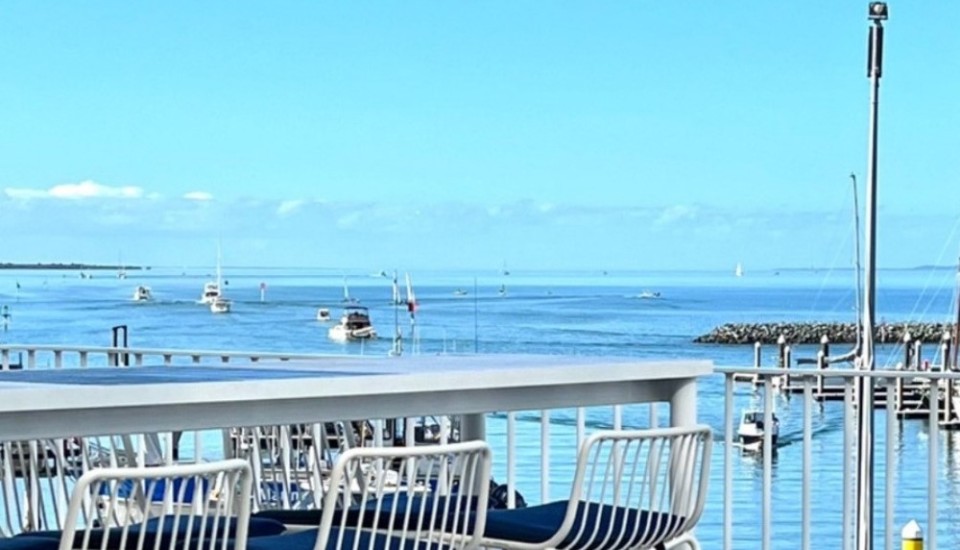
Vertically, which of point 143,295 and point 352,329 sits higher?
point 143,295

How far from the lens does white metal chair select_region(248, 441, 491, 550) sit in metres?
3.00

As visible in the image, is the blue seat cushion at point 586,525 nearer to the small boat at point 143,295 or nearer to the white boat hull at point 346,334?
the white boat hull at point 346,334

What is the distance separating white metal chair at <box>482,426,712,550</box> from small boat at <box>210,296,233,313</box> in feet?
156

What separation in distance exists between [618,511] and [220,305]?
163 ft

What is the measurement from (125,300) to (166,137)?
1910 cm

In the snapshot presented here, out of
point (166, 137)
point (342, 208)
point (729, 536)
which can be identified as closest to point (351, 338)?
point (342, 208)

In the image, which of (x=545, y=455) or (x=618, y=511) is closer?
(x=618, y=511)

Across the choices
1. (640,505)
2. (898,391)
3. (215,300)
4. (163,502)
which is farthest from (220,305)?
(163,502)

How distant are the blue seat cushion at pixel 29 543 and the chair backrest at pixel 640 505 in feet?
3.30

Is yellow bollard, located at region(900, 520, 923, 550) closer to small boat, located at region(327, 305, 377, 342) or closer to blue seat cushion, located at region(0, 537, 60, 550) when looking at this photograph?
blue seat cushion, located at region(0, 537, 60, 550)

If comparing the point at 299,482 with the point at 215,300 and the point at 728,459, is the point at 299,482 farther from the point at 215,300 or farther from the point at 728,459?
the point at 215,300

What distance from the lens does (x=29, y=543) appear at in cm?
319

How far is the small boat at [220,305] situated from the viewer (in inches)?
2052

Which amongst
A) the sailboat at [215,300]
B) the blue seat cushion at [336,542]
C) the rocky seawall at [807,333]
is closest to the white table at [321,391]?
the blue seat cushion at [336,542]
